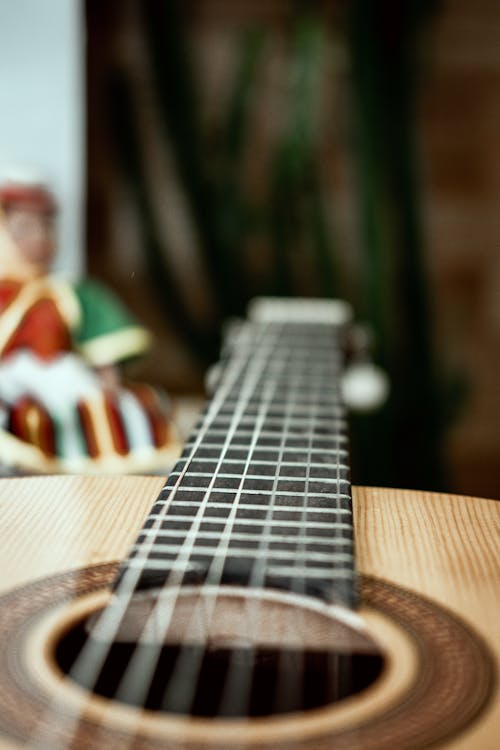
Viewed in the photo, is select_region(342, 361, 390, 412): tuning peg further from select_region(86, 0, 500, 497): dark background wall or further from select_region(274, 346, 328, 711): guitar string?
select_region(274, 346, 328, 711): guitar string

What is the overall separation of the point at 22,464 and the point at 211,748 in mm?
472

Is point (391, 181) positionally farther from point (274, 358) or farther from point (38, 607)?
point (38, 607)

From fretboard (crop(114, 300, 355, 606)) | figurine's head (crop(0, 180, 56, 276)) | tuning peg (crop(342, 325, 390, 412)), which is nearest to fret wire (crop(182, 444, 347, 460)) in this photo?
fretboard (crop(114, 300, 355, 606))

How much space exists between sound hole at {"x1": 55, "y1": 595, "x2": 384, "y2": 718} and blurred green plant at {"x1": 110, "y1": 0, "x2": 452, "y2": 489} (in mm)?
951

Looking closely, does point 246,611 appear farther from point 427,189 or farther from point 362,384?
point 427,189

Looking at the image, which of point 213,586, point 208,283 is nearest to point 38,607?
point 213,586

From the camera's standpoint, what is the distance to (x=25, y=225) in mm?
826

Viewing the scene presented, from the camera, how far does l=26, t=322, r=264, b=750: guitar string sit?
27 centimetres

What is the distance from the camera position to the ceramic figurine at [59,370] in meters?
0.73

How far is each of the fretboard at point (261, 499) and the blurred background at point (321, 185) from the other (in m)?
0.61

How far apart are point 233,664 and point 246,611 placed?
26 millimetres

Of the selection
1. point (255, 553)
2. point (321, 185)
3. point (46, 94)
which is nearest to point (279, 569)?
point (255, 553)

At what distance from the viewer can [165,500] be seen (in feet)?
1.55

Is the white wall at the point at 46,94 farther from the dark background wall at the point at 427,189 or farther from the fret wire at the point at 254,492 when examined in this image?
the fret wire at the point at 254,492
